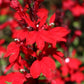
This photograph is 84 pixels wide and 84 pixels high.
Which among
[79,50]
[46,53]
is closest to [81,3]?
[79,50]

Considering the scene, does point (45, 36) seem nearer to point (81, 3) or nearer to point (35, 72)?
point (35, 72)

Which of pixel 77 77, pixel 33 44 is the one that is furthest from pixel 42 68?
pixel 77 77

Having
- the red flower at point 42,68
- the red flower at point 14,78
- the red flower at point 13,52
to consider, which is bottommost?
the red flower at point 14,78

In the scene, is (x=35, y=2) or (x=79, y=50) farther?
(x=79, y=50)

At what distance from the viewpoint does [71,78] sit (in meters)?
1.90

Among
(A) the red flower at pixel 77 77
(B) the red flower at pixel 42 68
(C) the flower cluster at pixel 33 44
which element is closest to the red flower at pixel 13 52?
(C) the flower cluster at pixel 33 44

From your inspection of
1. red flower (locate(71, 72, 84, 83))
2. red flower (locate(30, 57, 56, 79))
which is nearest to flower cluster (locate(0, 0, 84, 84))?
red flower (locate(30, 57, 56, 79))

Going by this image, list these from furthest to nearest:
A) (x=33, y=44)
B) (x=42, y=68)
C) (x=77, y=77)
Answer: (x=77, y=77)
(x=33, y=44)
(x=42, y=68)

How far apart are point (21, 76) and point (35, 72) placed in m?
0.16

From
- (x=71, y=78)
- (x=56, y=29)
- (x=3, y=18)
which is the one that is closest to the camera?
(x=56, y=29)

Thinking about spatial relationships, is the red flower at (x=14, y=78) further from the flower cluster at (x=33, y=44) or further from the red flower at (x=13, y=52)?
the red flower at (x=13, y=52)

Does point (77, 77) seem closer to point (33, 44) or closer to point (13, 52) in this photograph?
point (33, 44)

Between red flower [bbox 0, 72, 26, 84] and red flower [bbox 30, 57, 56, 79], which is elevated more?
red flower [bbox 30, 57, 56, 79]

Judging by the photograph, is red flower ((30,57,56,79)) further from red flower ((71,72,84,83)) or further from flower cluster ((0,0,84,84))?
red flower ((71,72,84,83))
